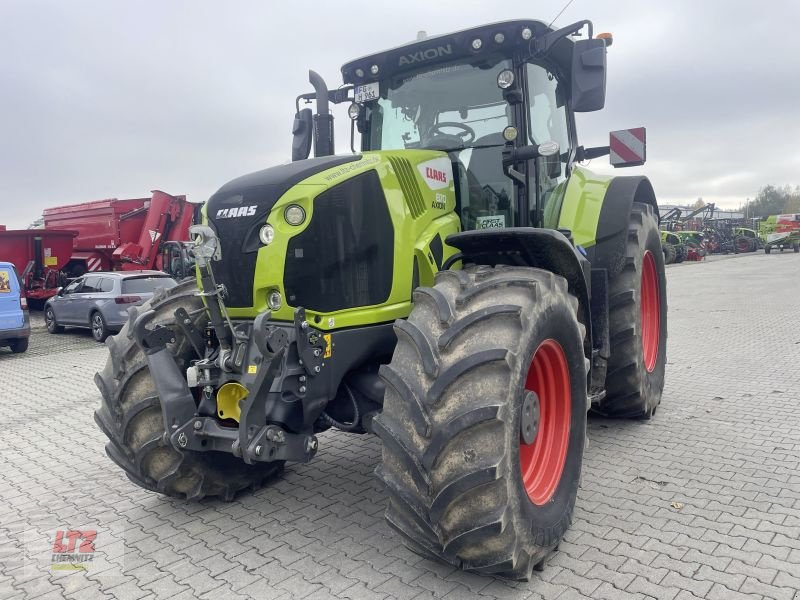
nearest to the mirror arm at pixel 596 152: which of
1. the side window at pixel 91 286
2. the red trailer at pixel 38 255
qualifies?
the side window at pixel 91 286

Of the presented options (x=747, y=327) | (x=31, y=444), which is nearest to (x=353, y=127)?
(x=31, y=444)

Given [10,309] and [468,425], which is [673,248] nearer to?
[10,309]

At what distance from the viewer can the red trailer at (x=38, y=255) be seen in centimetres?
1625

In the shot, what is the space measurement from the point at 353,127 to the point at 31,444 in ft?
13.1

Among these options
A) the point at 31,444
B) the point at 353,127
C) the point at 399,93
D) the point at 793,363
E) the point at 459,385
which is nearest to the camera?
the point at 459,385

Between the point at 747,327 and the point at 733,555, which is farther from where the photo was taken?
the point at 747,327

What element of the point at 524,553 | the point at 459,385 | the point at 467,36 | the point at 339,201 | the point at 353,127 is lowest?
the point at 524,553

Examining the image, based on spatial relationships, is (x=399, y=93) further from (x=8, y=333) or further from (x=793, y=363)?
(x=8, y=333)

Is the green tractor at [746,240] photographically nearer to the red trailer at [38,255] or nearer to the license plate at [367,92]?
the red trailer at [38,255]

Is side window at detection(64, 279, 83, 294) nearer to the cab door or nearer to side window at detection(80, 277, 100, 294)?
side window at detection(80, 277, 100, 294)

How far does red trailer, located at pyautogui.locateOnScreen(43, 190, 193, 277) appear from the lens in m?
17.1

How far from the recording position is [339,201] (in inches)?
126

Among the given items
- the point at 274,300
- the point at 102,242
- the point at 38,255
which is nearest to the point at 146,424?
the point at 274,300

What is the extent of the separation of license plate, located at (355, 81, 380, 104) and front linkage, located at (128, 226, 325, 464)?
5.90 feet
